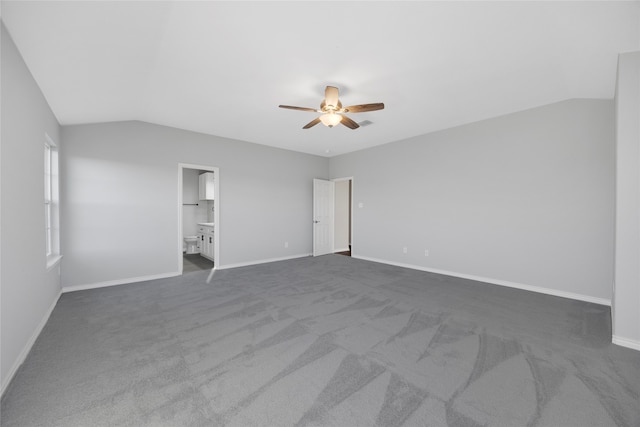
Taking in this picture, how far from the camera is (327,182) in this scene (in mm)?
6840

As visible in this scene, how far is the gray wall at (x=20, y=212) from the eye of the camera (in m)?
1.73

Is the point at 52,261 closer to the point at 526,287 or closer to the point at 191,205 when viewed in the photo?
the point at 191,205

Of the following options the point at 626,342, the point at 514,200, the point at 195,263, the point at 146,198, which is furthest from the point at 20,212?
the point at 514,200

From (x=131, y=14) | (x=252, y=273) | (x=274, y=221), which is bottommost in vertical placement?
(x=252, y=273)

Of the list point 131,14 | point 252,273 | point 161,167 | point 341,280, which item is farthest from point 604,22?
point 161,167

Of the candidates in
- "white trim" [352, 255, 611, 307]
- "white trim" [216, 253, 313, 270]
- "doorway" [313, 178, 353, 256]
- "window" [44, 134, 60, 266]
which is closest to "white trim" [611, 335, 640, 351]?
"white trim" [352, 255, 611, 307]

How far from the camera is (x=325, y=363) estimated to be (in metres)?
1.97

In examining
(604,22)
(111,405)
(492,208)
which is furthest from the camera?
(492,208)

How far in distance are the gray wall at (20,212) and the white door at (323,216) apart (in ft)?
15.9

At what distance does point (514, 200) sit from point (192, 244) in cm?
733

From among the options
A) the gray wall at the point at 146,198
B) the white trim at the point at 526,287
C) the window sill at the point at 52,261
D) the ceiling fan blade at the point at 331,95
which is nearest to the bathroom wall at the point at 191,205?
the gray wall at the point at 146,198

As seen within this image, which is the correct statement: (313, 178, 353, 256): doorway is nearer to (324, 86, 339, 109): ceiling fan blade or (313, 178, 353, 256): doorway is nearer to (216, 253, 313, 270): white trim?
(216, 253, 313, 270): white trim

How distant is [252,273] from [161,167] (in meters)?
2.46

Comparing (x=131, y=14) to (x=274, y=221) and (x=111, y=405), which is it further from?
(x=274, y=221)
